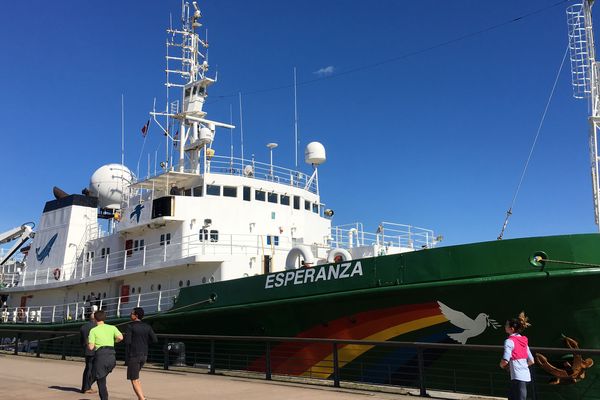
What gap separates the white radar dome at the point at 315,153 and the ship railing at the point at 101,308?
20.0 ft

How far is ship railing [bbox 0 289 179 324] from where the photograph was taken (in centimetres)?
1500

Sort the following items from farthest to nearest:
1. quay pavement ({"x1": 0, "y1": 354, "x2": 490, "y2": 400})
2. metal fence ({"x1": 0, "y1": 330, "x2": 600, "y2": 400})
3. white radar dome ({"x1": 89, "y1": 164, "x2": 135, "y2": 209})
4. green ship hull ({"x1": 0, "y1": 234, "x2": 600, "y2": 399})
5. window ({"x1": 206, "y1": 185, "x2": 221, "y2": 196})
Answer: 1. white radar dome ({"x1": 89, "y1": 164, "x2": 135, "y2": 209})
2. window ({"x1": 206, "y1": 185, "x2": 221, "y2": 196})
3. green ship hull ({"x1": 0, "y1": 234, "x2": 600, "y2": 399})
4. metal fence ({"x1": 0, "y1": 330, "x2": 600, "y2": 400})
5. quay pavement ({"x1": 0, "y1": 354, "x2": 490, "y2": 400})

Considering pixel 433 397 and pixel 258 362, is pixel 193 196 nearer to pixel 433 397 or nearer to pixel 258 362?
Result: pixel 258 362

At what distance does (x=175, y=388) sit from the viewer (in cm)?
836

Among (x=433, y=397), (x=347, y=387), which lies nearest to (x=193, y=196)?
(x=347, y=387)

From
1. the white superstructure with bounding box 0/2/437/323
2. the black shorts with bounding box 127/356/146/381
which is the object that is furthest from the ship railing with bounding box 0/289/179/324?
the black shorts with bounding box 127/356/146/381

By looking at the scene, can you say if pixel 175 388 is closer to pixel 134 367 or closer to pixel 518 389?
pixel 134 367

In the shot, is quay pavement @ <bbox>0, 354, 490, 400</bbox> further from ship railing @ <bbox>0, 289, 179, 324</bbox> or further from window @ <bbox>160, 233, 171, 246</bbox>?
window @ <bbox>160, 233, 171, 246</bbox>

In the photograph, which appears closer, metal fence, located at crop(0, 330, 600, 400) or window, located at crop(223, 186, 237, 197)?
metal fence, located at crop(0, 330, 600, 400)

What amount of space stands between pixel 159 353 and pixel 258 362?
299 cm

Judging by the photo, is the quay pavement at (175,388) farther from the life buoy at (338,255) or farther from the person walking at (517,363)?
the life buoy at (338,255)

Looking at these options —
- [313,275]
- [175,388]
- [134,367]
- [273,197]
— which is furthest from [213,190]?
[134,367]

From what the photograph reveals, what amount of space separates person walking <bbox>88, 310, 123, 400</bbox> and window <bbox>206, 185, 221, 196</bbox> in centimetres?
880

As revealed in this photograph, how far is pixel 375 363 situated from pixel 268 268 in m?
5.03
